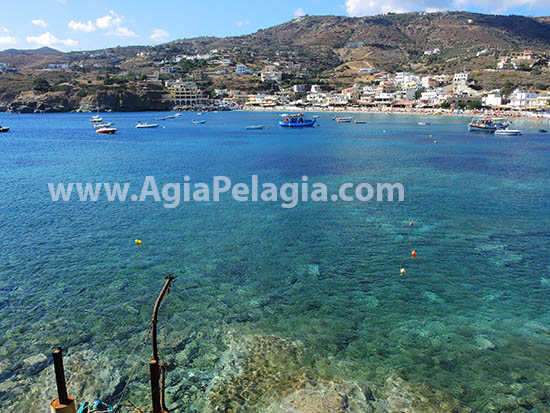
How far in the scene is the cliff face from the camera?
5551 inches

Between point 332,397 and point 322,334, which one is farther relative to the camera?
point 322,334

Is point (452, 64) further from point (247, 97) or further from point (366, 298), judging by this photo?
point (366, 298)

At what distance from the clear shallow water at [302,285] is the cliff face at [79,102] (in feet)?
418

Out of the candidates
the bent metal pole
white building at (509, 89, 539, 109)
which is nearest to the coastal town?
white building at (509, 89, 539, 109)

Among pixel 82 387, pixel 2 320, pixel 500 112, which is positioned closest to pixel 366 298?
pixel 82 387

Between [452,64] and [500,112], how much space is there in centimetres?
9036

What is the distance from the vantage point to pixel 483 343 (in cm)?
1189

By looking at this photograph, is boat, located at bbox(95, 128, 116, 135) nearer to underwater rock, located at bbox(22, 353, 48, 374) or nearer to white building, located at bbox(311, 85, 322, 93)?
underwater rock, located at bbox(22, 353, 48, 374)

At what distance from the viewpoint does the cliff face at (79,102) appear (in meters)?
141

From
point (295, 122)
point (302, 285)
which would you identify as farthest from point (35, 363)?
point (295, 122)

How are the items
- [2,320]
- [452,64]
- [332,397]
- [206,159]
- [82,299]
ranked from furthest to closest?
[452,64]
[206,159]
[82,299]
[2,320]
[332,397]

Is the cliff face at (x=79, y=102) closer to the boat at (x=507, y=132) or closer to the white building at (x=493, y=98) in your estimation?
the white building at (x=493, y=98)

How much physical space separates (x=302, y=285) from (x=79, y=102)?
157257 mm

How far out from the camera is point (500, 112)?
118875 mm
